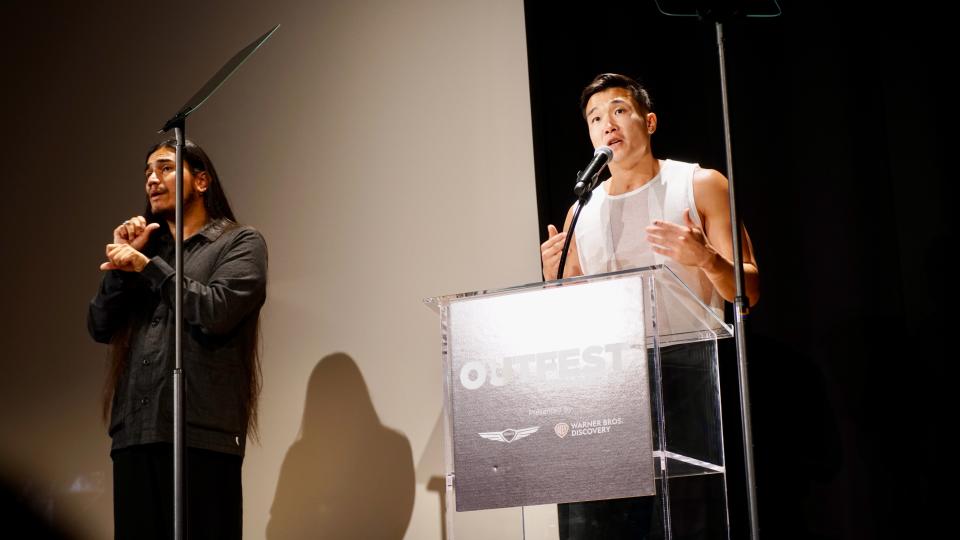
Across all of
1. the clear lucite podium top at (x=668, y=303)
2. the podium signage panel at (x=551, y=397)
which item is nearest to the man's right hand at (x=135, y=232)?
the clear lucite podium top at (x=668, y=303)

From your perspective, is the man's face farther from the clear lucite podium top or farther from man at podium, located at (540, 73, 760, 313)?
the clear lucite podium top

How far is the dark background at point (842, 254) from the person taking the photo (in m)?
2.71

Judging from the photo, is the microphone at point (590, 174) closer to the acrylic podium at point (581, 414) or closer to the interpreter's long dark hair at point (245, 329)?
the acrylic podium at point (581, 414)

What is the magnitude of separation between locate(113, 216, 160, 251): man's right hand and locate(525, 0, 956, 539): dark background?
4.93ft

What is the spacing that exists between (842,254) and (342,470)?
5.77 ft

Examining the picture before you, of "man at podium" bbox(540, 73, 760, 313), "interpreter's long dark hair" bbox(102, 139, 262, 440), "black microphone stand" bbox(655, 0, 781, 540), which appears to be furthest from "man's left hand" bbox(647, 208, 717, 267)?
"interpreter's long dark hair" bbox(102, 139, 262, 440)

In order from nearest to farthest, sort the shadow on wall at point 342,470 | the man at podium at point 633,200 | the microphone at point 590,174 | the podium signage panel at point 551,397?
1. the podium signage panel at point 551,397
2. the microphone at point 590,174
3. the man at podium at point 633,200
4. the shadow on wall at point 342,470

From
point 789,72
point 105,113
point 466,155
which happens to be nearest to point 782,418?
point 789,72

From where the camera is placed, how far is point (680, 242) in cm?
234

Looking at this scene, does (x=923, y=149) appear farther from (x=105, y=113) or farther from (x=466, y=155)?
(x=105, y=113)

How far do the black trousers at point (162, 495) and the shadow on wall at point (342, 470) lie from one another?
0.74 meters

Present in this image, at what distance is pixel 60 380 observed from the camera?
3.86 m

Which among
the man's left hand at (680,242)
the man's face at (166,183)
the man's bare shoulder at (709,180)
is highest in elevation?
the man's face at (166,183)

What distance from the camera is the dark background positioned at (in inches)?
107
